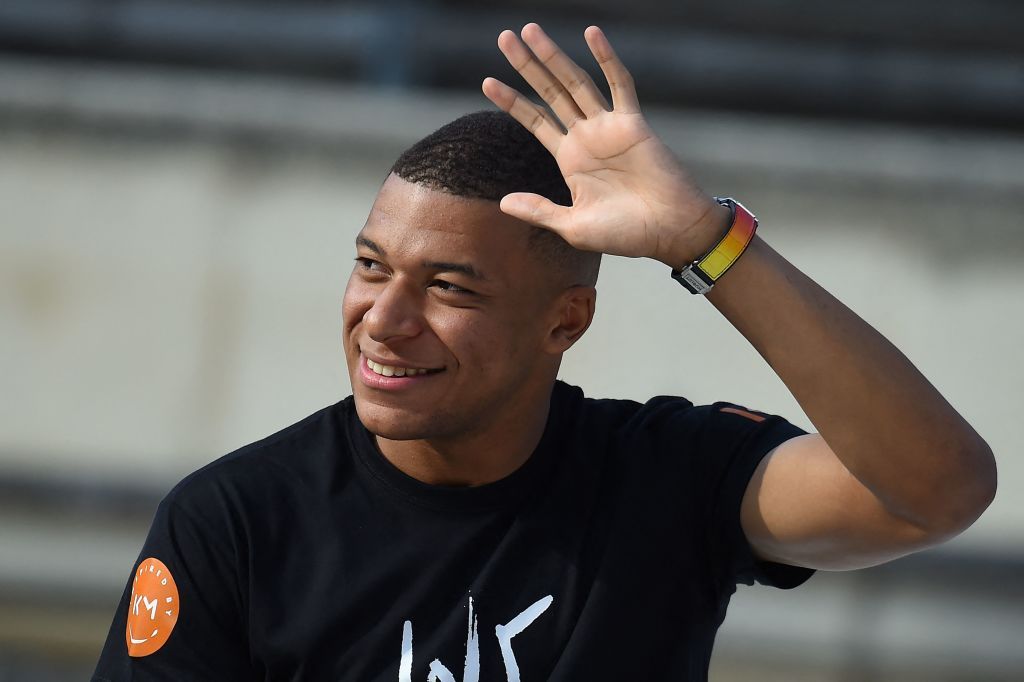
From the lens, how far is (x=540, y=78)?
6.08ft

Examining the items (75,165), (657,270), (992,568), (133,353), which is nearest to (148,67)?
(75,165)

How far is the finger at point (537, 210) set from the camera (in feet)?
6.09

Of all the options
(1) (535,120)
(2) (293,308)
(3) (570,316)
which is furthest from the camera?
(2) (293,308)

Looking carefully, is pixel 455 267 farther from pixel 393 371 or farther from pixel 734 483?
pixel 734 483

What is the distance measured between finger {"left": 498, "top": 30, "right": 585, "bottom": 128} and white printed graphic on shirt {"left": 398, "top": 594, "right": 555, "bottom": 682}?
743 mm

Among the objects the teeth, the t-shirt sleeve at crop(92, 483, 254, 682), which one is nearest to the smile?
the teeth

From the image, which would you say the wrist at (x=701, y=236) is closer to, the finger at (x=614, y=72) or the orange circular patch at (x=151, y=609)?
the finger at (x=614, y=72)

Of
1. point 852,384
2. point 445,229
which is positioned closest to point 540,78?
point 445,229

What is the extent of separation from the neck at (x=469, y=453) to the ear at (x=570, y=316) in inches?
4.6

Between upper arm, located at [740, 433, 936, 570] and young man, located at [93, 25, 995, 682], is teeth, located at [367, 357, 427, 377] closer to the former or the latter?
young man, located at [93, 25, 995, 682]

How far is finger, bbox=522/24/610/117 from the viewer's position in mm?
1814

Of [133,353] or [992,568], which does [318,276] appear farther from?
[992,568]

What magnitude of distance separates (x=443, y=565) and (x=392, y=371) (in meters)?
0.31

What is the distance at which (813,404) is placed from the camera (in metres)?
1.83
